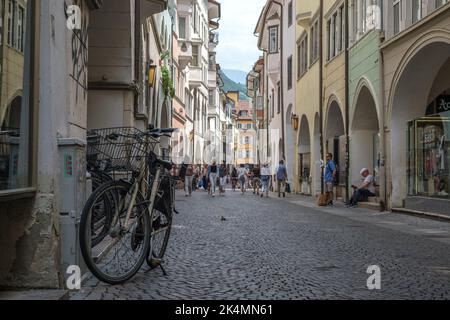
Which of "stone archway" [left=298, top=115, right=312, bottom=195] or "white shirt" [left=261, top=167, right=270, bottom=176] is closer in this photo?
"white shirt" [left=261, top=167, right=270, bottom=176]

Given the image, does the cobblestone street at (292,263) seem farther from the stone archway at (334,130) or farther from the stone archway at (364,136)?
the stone archway at (334,130)

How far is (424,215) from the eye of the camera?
1504 centimetres

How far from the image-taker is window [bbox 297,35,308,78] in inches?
1243

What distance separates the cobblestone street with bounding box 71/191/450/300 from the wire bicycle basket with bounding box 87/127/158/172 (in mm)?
1066

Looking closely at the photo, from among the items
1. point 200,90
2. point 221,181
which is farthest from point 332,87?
point 200,90

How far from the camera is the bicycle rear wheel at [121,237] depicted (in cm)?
554

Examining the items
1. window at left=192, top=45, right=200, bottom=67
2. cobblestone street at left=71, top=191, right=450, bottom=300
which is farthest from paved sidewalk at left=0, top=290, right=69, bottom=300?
window at left=192, top=45, right=200, bottom=67


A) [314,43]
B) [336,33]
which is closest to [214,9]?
[314,43]

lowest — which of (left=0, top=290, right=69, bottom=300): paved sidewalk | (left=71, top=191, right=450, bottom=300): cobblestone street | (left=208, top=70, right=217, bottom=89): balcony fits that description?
(left=71, top=191, right=450, bottom=300): cobblestone street

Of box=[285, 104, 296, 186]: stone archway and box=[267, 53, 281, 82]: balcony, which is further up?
box=[267, 53, 281, 82]: balcony

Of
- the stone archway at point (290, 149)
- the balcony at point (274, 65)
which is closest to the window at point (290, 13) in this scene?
the balcony at point (274, 65)

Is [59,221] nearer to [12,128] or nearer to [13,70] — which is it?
[12,128]

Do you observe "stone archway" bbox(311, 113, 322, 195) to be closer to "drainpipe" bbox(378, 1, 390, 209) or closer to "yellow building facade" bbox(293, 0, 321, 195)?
"yellow building facade" bbox(293, 0, 321, 195)
